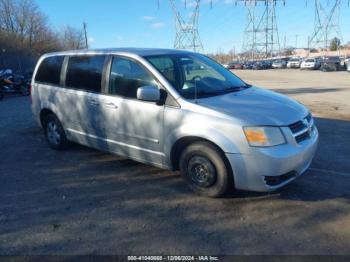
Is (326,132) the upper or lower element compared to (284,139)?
lower

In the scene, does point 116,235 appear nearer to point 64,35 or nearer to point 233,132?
point 233,132

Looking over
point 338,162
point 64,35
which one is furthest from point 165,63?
point 64,35

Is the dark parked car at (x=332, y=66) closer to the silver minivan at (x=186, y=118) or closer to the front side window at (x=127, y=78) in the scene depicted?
the silver minivan at (x=186, y=118)

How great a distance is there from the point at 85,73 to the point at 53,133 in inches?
63.2

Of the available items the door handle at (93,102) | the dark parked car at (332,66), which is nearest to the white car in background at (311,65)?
the dark parked car at (332,66)

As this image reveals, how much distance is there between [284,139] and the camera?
160 inches

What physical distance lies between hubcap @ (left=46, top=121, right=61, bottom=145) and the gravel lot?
27.7 inches

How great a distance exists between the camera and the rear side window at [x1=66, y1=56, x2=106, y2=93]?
555cm

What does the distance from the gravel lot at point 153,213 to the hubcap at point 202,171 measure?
0.23 metres

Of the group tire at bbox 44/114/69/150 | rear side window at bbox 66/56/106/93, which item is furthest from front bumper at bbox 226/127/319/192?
tire at bbox 44/114/69/150

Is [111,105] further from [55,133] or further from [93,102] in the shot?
[55,133]

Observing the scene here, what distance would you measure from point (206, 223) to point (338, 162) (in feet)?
9.54

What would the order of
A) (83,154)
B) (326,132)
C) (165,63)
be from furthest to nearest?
1. (326,132)
2. (83,154)
3. (165,63)

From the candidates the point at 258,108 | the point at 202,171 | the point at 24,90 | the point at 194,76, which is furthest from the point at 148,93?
the point at 24,90
